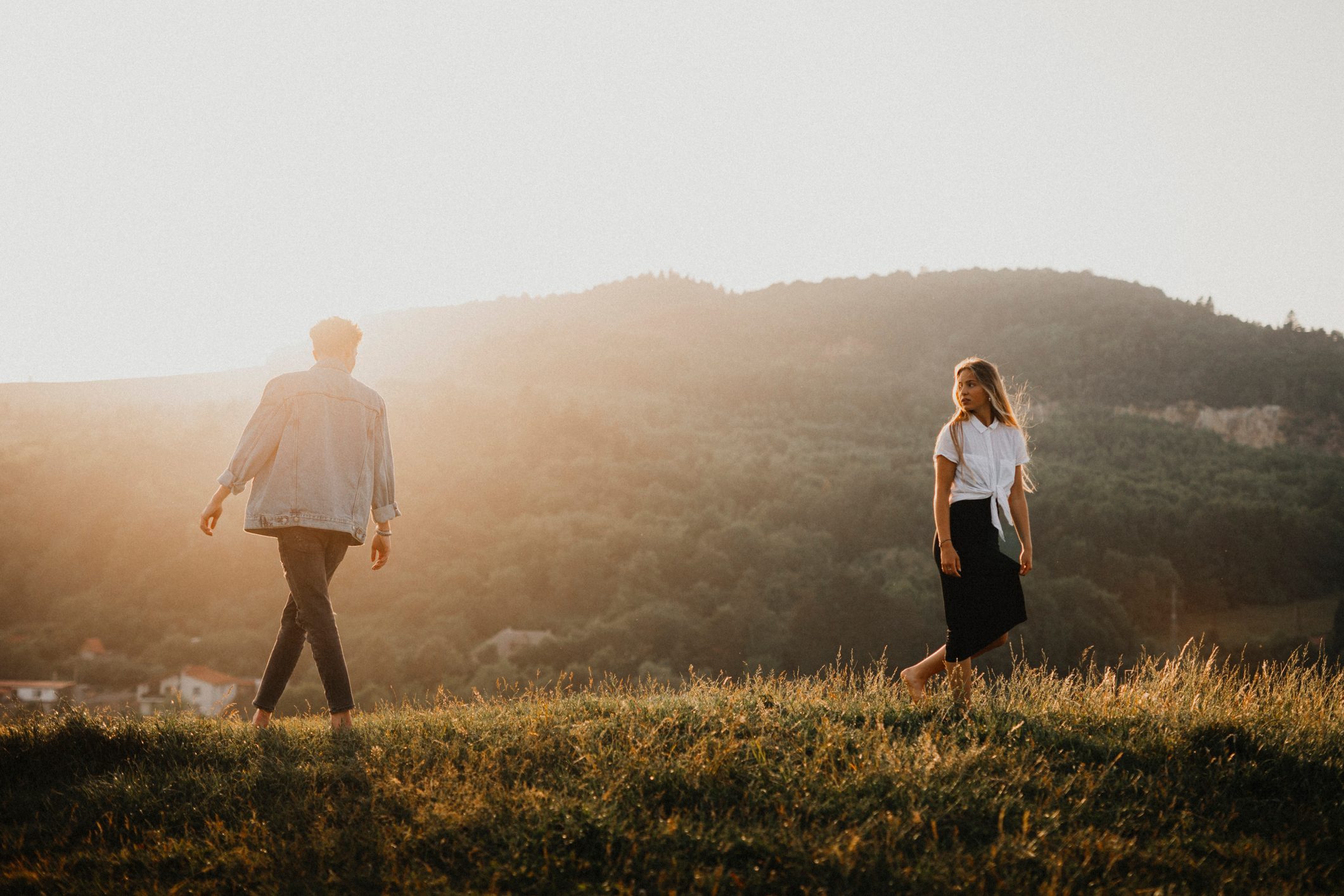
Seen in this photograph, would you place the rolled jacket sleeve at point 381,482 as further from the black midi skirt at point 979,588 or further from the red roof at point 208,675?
the red roof at point 208,675

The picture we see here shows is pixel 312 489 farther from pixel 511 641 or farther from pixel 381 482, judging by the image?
pixel 511 641

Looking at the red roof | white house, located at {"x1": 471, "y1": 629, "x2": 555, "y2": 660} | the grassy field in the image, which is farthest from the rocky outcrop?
the grassy field

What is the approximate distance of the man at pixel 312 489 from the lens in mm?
4062

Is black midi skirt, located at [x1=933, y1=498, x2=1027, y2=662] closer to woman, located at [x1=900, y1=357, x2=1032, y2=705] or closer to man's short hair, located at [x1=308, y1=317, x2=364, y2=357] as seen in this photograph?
woman, located at [x1=900, y1=357, x2=1032, y2=705]

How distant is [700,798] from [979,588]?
1930 millimetres

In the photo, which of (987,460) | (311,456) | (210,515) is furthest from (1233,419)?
(210,515)

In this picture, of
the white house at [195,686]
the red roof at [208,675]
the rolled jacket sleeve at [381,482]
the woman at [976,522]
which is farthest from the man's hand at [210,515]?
the red roof at [208,675]

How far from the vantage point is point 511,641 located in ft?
151

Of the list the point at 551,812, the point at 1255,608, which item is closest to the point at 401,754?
the point at 551,812

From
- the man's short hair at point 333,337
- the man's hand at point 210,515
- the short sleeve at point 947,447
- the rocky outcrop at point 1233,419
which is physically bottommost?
the rocky outcrop at point 1233,419

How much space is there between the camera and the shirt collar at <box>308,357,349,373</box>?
4.36 metres

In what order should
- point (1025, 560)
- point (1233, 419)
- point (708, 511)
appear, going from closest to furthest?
point (1025, 560) → point (708, 511) → point (1233, 419)

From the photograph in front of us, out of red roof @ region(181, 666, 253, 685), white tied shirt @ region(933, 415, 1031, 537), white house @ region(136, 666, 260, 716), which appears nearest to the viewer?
white tied shirt @ region(933, 415, 1031, 537)

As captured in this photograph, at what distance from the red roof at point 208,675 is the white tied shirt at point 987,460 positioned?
38780 mm
